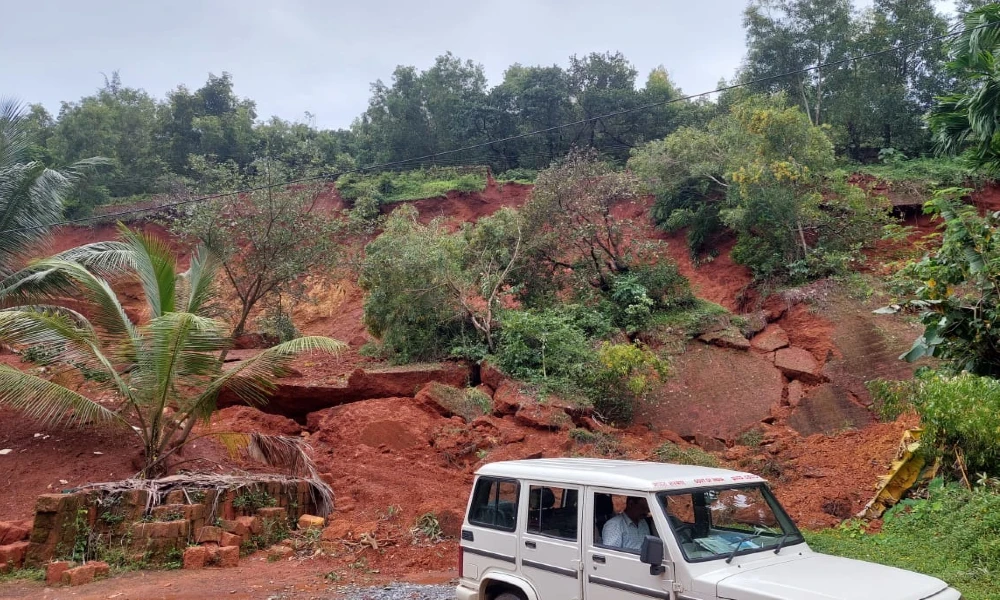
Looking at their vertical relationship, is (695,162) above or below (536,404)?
above

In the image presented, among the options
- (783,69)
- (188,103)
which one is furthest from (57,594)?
(188,103)

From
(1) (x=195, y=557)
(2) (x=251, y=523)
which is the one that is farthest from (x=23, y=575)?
(2) (x=251, y=523)

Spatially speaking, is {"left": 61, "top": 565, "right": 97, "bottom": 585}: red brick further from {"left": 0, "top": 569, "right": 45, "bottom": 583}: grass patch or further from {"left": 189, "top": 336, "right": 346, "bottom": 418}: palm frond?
{"left": 189, "top": 336, "right": 346, "bottom": 418}: palm frond

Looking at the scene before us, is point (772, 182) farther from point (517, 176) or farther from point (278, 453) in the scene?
point (517, 176)

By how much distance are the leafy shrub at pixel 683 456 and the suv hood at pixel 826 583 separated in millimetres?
8258

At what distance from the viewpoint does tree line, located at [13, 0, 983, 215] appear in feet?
86.3

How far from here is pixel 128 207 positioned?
3011 cm

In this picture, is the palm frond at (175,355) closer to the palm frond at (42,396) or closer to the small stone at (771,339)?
the palm frond at (42,396)

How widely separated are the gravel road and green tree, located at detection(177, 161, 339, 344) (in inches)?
488

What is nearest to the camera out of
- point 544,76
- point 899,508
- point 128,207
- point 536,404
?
point 899,508

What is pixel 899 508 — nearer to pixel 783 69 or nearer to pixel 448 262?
pixel 448 262

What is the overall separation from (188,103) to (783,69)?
2886cm

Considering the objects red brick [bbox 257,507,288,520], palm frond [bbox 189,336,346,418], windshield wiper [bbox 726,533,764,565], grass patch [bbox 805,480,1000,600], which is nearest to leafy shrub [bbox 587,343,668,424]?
grass patch [bbox 805,480,1000,600]

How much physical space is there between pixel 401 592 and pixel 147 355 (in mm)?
5370
